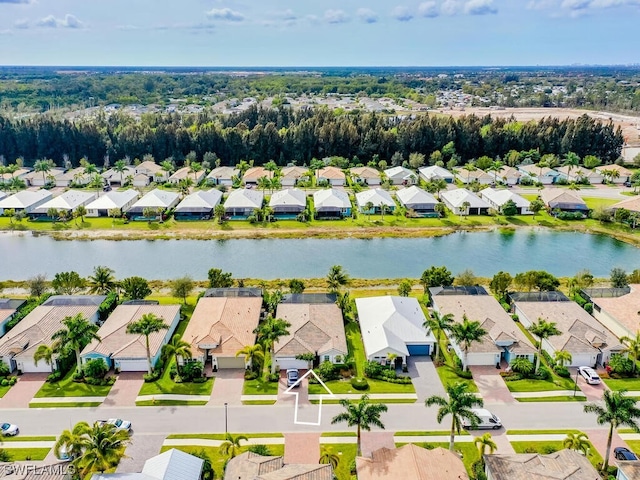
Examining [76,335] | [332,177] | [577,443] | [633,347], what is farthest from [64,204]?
[633,347]

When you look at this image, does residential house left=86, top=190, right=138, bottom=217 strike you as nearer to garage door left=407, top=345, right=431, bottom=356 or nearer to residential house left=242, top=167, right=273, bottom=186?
residential house left=242, top=167, right=273, bottom=186

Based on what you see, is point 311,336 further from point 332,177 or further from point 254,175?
point 254,175

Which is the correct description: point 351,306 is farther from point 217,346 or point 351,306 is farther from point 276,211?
point 276,211

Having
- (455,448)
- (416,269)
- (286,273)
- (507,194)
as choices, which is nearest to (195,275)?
(286,273)

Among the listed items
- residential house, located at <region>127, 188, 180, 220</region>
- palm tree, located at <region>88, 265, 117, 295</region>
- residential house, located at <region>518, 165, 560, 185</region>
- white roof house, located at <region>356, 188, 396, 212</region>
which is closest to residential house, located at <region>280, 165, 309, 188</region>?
white roof house, located at <region>356, 188, 396, 212</region>

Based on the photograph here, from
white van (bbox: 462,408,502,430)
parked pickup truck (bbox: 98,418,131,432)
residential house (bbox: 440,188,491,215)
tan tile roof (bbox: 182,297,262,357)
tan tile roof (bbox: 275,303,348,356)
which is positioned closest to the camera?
parked pickup truck (bbox: 98,418,131,432)

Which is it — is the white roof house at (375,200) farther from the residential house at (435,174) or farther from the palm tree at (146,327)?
the palm tree at (146,327)

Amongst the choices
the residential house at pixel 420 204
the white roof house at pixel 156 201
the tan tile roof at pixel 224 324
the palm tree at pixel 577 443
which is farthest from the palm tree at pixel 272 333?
the residential house at pixel 420 204
